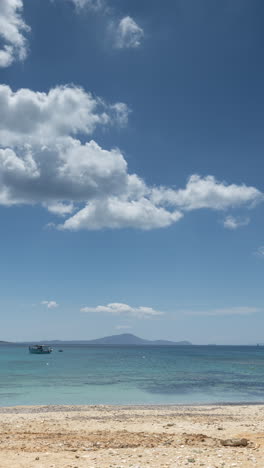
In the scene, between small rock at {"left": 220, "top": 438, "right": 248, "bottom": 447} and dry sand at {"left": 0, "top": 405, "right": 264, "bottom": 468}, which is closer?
dry sand at {"left": 0, "top": 405, "right": 264, "bottom": 468}

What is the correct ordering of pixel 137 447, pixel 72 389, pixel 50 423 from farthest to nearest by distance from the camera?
pixel 72 389
pixel 50 423
pixel 137 447

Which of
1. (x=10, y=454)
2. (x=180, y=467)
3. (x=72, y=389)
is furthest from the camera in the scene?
(x=72, y=389)

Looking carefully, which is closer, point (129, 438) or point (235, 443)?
point (235, 443)

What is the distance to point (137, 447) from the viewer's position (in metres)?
15.7

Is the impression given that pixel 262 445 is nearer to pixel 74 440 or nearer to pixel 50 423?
pixel 74 440

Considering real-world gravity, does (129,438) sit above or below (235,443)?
below

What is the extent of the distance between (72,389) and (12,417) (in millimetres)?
21026

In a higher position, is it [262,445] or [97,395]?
[262,445]

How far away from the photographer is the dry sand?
43.4 ft

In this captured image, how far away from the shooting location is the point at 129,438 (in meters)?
18.0

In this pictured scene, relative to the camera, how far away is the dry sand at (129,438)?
1323 centimetres

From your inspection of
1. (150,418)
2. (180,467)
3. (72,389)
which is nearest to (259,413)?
(150,418)

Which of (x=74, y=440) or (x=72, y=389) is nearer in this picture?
(x=74, y=440)

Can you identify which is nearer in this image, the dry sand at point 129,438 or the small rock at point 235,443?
the dry sand at point 129,438
